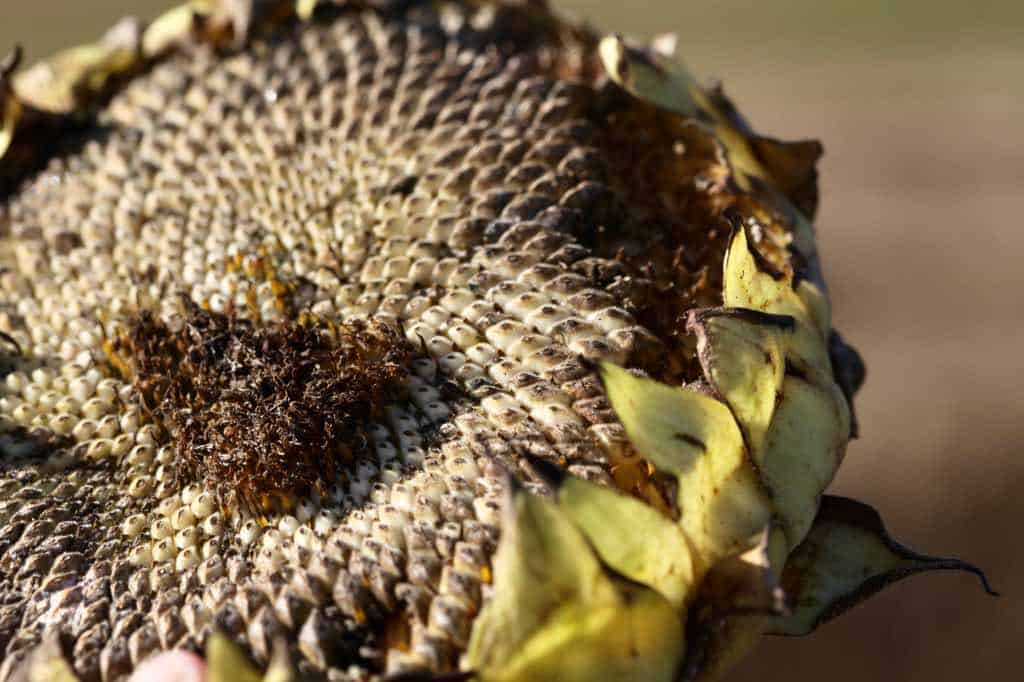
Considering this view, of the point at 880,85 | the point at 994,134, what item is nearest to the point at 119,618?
the point at 994,134

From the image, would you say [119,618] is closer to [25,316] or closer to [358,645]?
[358,645]

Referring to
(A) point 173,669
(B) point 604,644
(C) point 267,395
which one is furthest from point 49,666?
(B) point 604,644

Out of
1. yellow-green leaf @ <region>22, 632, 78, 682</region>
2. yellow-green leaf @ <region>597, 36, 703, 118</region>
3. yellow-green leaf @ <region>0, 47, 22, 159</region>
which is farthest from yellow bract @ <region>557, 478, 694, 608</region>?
yellow-green leaf @ <region>0, 47, 22, 159</region>

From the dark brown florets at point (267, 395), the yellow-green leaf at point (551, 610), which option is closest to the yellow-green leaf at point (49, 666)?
the dark brown florets at point (267, 395)

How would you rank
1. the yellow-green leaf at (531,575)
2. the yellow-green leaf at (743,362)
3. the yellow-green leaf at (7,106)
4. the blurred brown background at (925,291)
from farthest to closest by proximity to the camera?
1. the blurred brown background at (925,291)
2. the yellow-green leaf at (7,106)
3. the yellow-green leaf at (743,362)
4. the yellow-green leaf at (531,575)

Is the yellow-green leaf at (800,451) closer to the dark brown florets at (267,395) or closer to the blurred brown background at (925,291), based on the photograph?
the dark brown florets at (267,395)

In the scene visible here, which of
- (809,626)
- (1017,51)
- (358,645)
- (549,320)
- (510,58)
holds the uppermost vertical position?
(510,58)

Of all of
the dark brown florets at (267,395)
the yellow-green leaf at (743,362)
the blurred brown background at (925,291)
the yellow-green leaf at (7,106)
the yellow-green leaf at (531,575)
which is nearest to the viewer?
the yellow-green leaf at (531,575)
